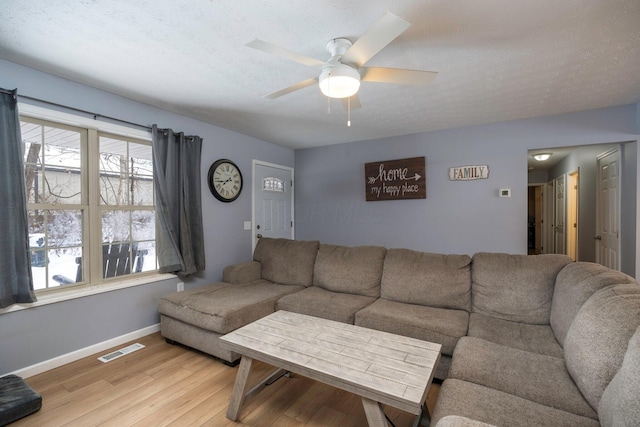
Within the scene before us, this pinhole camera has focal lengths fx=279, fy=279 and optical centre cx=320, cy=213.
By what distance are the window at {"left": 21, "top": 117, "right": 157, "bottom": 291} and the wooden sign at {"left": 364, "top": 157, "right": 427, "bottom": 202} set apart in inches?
113

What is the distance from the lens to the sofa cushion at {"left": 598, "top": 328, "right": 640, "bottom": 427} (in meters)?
0.82

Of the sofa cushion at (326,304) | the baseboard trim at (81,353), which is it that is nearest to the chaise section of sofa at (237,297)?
the sofa cushion at (326,304)

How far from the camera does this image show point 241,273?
3.19 m

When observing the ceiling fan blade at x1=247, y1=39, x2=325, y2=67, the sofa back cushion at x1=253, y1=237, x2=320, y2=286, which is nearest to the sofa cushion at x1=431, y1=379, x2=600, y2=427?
the ceiling fan blade at x1=247, y1=39, x2=325, y2=67

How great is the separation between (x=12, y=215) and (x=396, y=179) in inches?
153

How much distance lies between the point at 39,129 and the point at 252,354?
2.45 metres

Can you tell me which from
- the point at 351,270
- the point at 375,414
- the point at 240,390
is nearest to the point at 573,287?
the point at 375,414

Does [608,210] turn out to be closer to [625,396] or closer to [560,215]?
[560,215]

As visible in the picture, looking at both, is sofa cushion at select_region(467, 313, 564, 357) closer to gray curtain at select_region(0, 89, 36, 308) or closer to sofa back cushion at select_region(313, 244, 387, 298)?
sofa back cushion at select_region(313, 244, 387, 298)

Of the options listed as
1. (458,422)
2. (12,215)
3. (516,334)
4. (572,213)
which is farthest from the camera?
(572,213)

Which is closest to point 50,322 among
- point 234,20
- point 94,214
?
point 94,214

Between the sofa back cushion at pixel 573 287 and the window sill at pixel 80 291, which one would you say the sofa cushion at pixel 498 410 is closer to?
the sofa back cushion at pixel 573 287

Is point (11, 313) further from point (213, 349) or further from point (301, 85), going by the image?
point (301, 85)

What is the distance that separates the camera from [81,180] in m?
2.45
